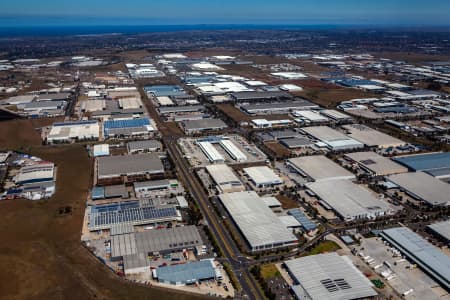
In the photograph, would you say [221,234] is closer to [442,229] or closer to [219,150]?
[442,229]

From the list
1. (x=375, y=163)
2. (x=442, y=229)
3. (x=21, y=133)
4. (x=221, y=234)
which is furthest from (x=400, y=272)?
(x=21, y=133)

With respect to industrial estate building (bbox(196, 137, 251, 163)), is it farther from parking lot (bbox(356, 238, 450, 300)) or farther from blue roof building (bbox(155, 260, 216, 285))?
blue roof building (bbox(155, 260, 216, 285))

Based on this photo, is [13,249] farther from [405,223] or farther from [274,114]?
[274,114]

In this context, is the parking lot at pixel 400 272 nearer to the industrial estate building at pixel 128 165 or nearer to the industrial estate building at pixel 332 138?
the industrial estate building at pixel 332 138

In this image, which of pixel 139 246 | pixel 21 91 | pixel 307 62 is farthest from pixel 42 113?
pixel 307 62

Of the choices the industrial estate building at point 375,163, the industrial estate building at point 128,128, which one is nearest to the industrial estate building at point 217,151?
the industrial estate building at point 128,128

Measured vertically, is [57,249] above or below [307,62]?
below
